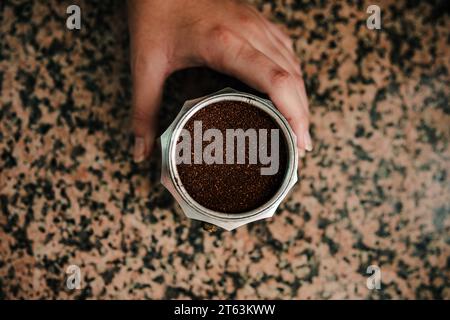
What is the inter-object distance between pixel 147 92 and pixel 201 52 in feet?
0.31

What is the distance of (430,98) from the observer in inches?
32.0

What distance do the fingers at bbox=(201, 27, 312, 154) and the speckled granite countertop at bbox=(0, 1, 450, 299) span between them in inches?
6.5

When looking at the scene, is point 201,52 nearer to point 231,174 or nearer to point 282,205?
point 231,174

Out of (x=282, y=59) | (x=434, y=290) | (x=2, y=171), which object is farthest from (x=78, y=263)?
(x=434, y=290)

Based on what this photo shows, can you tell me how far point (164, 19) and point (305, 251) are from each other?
1.39 ft

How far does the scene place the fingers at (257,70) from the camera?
62cm

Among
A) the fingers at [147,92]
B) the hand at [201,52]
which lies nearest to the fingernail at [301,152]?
the hand at [201,52]

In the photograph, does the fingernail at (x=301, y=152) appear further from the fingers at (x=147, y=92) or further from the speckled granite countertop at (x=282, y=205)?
the fingers at (x=147, y=92)

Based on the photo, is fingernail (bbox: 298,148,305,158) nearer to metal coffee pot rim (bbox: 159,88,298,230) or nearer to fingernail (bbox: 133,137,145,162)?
metal coffee pot rim (bbox: 159,88,298,230)

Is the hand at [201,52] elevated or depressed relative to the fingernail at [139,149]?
elevated

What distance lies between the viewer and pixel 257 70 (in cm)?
63

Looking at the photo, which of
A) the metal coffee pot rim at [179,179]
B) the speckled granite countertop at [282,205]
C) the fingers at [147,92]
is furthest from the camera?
the speckled granite countertop at [282,205]
